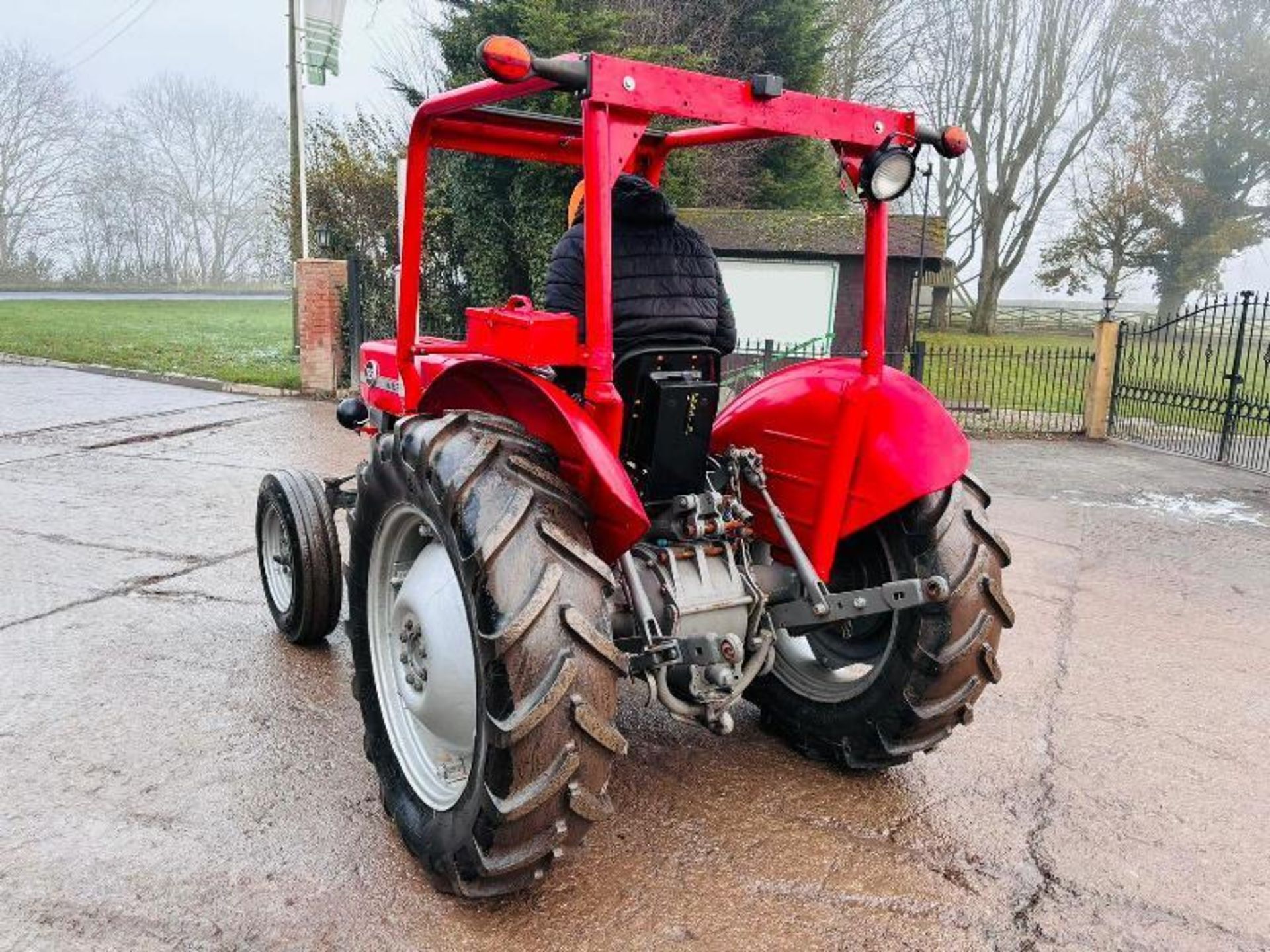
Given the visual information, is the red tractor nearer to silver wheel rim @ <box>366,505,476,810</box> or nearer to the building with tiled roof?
silver wheel rim @ <box>366,505,476,810</box>

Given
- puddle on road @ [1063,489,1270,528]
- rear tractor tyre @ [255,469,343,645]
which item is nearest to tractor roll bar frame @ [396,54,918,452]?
rear tractor tyre @ [255,469,343,645]

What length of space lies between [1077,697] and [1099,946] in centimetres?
190

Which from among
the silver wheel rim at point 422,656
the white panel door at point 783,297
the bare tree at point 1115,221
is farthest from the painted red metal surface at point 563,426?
the bare tree at point 1115,221

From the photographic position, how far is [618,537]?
2.82 meters

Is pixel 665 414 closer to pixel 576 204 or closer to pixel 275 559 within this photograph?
pixel 576 204

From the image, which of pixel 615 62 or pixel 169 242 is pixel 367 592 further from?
pixel 169 242

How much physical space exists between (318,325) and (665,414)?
1086 cm

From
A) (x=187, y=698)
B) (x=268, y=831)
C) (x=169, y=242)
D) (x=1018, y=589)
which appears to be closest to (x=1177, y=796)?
(x=1018, y=589)

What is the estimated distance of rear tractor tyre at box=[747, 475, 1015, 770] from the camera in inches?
128

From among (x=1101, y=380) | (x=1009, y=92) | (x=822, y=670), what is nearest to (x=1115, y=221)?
(x=1009, y=92)

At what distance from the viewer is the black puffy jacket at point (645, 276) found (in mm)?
3033

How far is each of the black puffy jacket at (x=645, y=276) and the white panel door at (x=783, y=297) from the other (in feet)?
34.6

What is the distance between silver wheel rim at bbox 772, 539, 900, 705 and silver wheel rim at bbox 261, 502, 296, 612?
2247 millimetres

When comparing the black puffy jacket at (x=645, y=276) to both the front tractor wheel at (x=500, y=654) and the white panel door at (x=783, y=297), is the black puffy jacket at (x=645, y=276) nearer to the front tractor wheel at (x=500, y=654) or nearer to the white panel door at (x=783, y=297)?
the front tractor wheel at (x=500, y=654)
